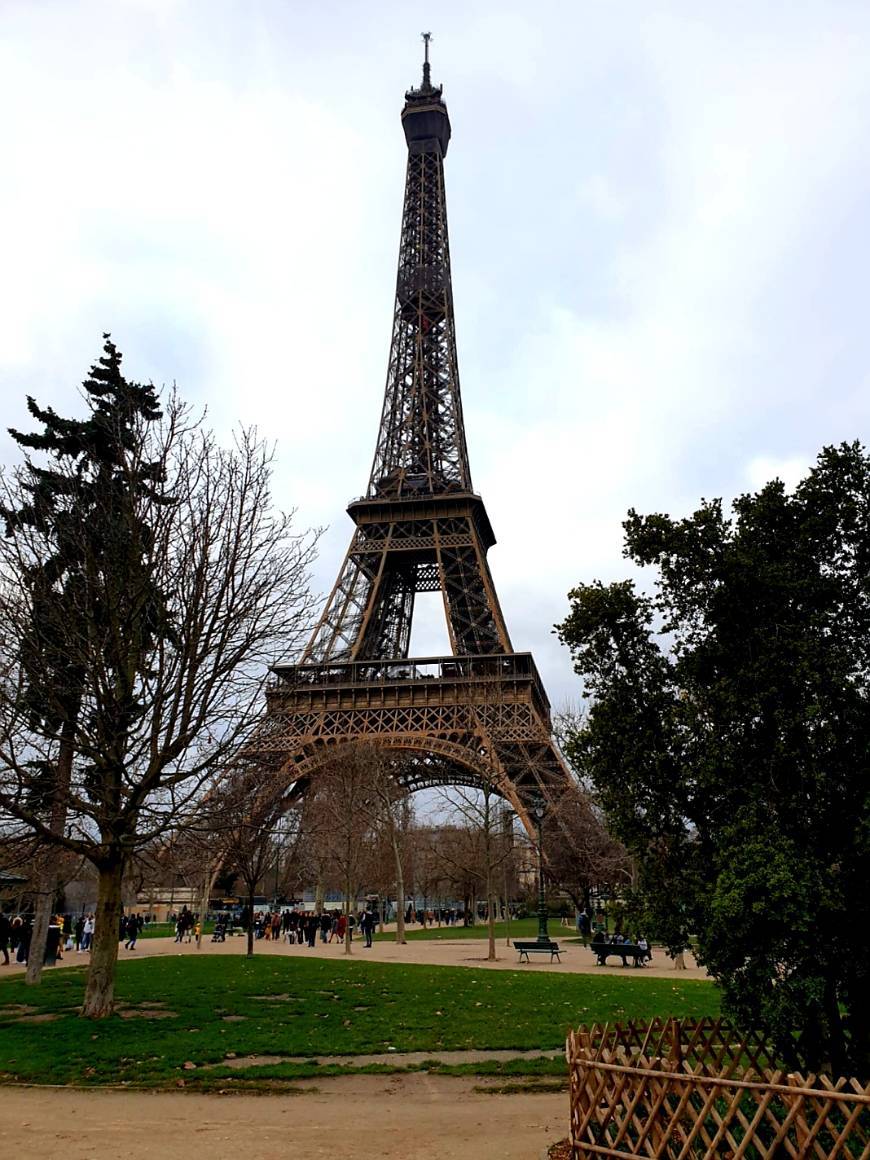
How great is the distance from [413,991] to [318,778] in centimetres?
2861

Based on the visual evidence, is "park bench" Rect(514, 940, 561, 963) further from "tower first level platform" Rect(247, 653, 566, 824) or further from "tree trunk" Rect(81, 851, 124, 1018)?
"tree trunk" Rect(81, 851, 124, 1018)

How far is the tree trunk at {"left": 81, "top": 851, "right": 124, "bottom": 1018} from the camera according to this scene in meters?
15.5

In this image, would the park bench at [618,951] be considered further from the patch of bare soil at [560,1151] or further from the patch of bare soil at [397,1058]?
the patch of bare soil at [560,1151]

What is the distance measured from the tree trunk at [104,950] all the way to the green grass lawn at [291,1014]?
393 millimetres

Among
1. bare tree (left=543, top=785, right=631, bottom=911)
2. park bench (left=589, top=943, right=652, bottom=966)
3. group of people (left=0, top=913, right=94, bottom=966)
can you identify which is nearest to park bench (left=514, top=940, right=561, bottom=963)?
park bench (left=589, top=943, right=652, bottom=966)

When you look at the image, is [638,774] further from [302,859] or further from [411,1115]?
[302,859]

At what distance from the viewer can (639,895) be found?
9.86 metres

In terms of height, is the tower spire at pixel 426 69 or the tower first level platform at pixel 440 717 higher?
the tower spire at pixel 426 69

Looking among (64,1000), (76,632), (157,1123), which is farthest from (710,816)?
(64,1000)

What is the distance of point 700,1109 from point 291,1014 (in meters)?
Answer: 10.9

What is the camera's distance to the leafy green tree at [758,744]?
8.26 meters

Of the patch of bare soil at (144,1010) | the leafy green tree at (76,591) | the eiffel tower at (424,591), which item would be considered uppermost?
the eiffel tower at (424,591)

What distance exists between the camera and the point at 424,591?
6234 cm

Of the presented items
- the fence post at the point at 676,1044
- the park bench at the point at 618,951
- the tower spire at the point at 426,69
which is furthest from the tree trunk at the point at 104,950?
the tower spire at the point at 426,69
